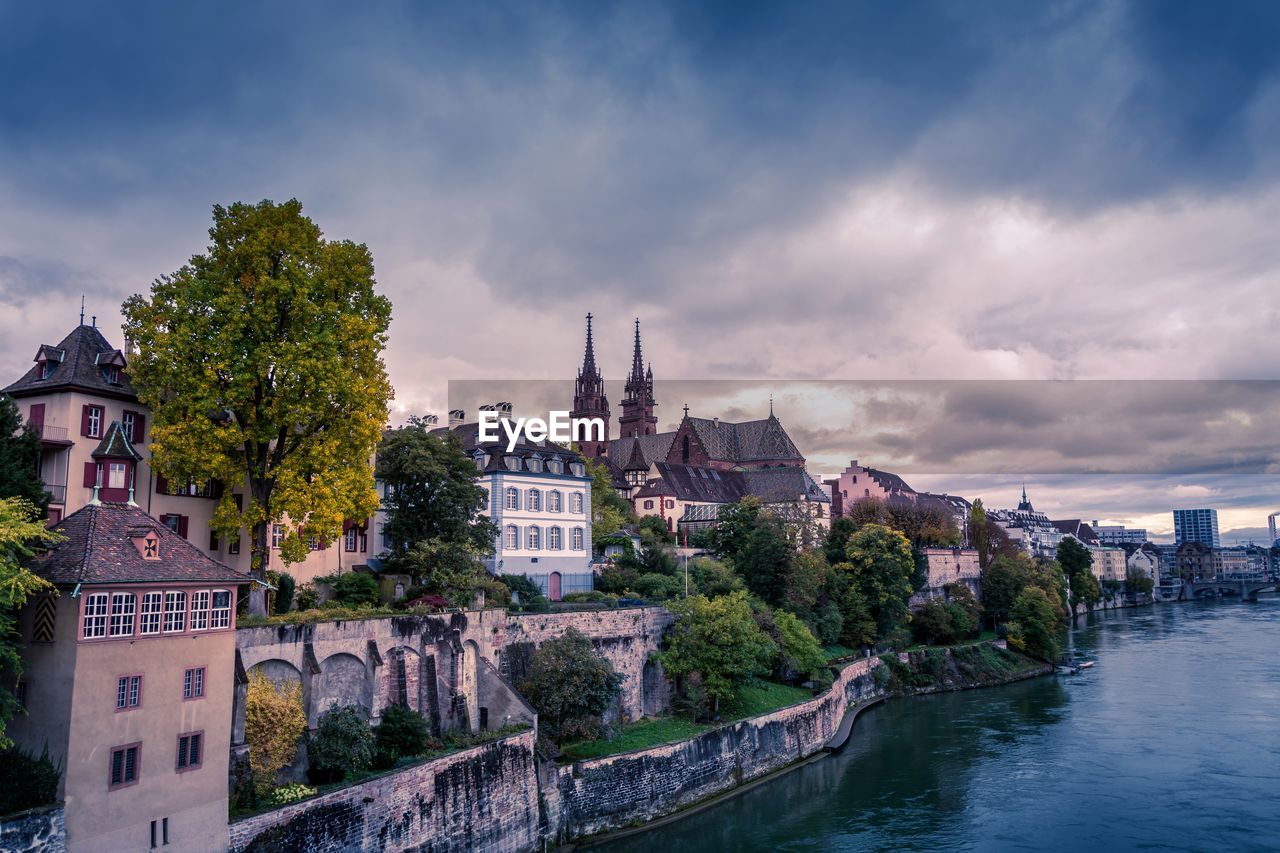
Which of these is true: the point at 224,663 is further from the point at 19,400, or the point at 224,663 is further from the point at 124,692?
the point at 19,400

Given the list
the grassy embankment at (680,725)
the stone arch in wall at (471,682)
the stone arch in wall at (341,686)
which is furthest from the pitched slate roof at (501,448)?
the stone arch in wall at (341,686)

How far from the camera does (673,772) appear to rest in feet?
124

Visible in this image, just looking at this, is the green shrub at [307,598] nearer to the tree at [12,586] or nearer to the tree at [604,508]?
the tree at [12,586]

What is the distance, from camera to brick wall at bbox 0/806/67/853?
64.8 feet

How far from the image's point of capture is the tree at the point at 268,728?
26266mm

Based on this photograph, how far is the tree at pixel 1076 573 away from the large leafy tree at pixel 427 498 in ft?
345

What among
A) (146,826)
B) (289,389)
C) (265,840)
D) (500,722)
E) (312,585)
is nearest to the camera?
(146,826)

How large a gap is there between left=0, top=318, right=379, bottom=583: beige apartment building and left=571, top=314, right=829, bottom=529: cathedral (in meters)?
64.1

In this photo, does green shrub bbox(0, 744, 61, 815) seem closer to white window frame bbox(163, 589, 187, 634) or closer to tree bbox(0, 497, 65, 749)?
tree bbox(0, 497, 65, 749)

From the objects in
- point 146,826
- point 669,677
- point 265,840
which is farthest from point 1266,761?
point 146,826

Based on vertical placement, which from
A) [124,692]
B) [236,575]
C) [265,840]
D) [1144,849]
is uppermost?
[236,575]

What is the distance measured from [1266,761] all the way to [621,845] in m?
32.4

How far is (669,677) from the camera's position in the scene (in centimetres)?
4516

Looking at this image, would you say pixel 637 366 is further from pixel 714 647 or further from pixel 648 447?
pixel 714 647
